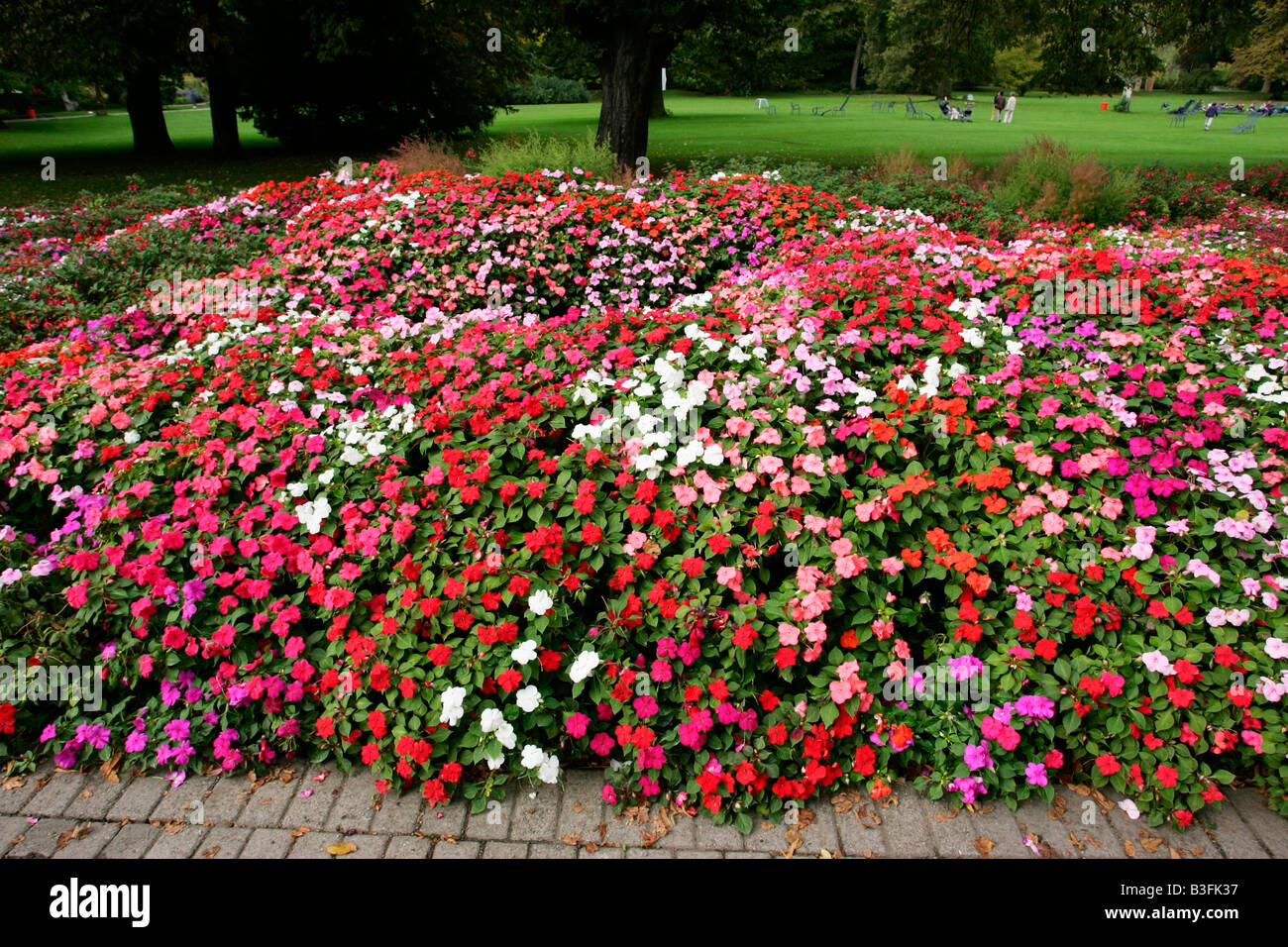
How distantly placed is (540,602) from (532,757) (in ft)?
1.68

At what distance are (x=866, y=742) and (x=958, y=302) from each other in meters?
2.54

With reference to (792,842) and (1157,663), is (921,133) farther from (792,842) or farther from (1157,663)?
(792,842)

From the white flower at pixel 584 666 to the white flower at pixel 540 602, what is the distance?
0.21 meters

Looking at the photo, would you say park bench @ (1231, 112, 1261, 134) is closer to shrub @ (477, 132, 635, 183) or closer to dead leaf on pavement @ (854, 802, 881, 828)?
shrub @ (477, 132, 635, 183)

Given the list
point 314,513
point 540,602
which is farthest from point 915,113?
point 540,602

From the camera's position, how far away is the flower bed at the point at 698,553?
2.70 metres

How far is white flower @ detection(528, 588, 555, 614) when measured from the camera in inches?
107

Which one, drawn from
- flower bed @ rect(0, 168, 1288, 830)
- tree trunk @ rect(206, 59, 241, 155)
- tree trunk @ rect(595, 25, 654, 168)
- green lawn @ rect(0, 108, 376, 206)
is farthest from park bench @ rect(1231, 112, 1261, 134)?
tree trunk @ rect(206, 59, 241, 155)

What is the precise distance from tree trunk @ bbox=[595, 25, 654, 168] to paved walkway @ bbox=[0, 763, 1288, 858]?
482 inches

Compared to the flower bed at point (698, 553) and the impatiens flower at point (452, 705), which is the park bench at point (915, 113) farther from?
the impatiens flower at point (452, 705)

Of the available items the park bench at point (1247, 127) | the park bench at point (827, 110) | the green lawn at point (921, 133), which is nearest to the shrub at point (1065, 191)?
the green lawn at point (921, 133)

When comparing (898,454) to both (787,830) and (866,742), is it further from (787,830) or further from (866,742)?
(787,830)

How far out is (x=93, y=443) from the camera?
12.3 feet

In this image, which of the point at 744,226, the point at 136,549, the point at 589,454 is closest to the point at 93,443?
the point at 136,549
